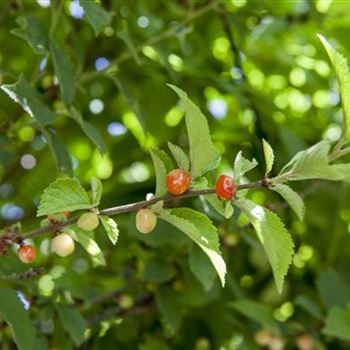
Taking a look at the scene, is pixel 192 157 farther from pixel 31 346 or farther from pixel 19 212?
pixel 19 212

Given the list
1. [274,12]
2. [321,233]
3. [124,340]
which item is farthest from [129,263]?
[274,12]

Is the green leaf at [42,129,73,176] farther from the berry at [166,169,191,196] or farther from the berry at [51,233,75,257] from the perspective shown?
the berry at [166,169,191,196]

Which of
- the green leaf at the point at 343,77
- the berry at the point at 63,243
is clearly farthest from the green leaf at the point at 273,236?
the berry at the point at 63,243

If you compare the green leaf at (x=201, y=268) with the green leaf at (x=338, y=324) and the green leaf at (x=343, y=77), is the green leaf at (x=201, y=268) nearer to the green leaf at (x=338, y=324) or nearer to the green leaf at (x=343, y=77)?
the green leaf at (x=338, y=324)

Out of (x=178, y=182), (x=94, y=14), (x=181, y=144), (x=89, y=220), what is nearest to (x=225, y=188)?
(x=178, y=182)

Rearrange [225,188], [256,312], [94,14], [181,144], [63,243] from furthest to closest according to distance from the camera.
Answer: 1. [181,144]
2. [256,312]
3. [94,14]
4. [63,243]
5. [225,188]

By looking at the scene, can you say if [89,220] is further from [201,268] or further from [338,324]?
[338,324]

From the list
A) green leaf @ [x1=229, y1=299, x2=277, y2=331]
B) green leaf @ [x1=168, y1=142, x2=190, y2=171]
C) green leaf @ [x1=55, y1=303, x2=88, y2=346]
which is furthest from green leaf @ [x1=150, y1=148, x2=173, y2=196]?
green leaf @ [x1=229, y1=299, x2=277, y2=331]
